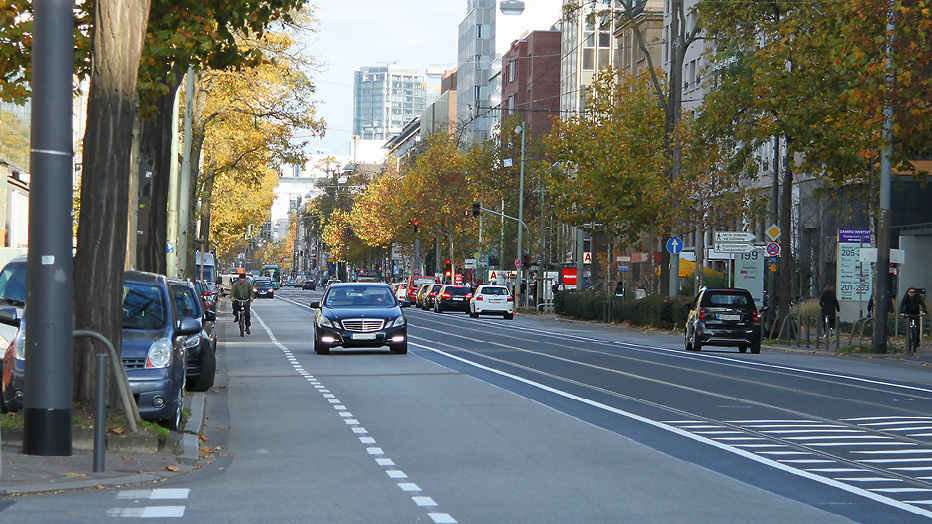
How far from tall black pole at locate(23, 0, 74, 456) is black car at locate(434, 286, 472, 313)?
67.5 metres

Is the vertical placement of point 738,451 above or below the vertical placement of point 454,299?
below

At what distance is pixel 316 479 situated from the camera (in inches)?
442

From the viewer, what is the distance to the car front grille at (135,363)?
14586 millimetres

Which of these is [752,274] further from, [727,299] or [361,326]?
[361,326]

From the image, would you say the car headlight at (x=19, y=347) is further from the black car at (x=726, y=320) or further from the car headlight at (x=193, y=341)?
the black car at (x=726, y=320)

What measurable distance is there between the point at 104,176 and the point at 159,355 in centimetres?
232

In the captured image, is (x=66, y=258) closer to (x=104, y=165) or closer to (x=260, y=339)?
(x=104, y=165)

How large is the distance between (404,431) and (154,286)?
358 cm

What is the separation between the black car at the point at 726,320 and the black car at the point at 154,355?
72.2 feet

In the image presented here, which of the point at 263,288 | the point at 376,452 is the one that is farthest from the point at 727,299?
the point at 263,288

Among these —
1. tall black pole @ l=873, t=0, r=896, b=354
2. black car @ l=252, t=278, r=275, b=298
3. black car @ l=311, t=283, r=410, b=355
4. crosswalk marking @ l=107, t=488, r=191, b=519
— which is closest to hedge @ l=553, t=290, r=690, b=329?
tall black pole @ l=873, t=0, r=896, b=354

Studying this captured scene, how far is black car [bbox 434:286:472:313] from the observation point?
79312mm

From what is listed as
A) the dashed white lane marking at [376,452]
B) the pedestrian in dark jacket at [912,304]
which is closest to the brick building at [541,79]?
the pedestrian in dark jacket at [912,304]

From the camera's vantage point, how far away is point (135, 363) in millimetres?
14633
